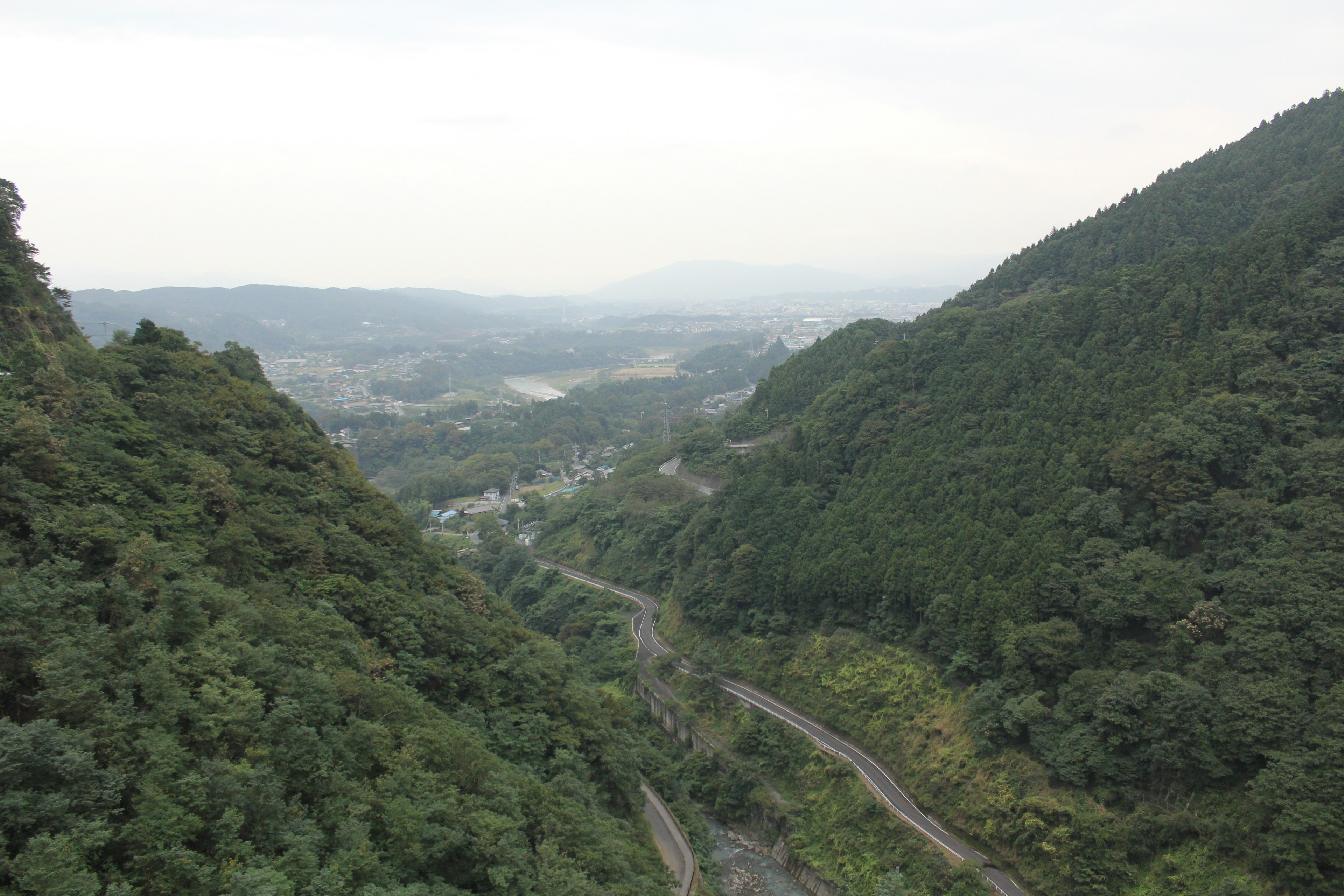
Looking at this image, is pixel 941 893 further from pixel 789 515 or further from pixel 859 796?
pixel 789 515

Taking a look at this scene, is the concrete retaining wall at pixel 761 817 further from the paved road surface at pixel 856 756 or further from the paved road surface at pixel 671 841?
the paved road surface at pixel 671 841

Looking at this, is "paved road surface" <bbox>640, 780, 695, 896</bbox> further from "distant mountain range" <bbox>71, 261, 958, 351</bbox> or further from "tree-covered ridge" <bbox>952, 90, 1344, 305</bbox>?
"distant mountain range" <bbox>71, 261, 958, 351</bbox>

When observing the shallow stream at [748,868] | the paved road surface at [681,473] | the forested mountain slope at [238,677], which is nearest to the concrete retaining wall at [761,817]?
the shallow stream at [748,868]

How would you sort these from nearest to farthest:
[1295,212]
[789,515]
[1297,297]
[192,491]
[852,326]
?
[192,491] < [1297,297] < [1295,212] < [789,515] < [852,326]

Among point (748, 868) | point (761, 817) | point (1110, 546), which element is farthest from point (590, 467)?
point (1110, 546)

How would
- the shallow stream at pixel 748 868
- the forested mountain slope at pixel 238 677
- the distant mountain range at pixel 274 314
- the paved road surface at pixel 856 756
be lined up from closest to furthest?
the forested mountain slope at pixel 238 677, the paved road surface at pixel 856 756, the shallow stream at pixel 748 868, the distant mountain range at pixel 274 314

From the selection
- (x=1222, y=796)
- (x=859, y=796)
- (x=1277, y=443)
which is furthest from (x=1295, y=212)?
(x=859, y=796)

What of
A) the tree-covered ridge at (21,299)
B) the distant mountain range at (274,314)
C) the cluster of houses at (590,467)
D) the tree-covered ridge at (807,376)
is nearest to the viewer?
the tree-covered ridge at (21,299)
